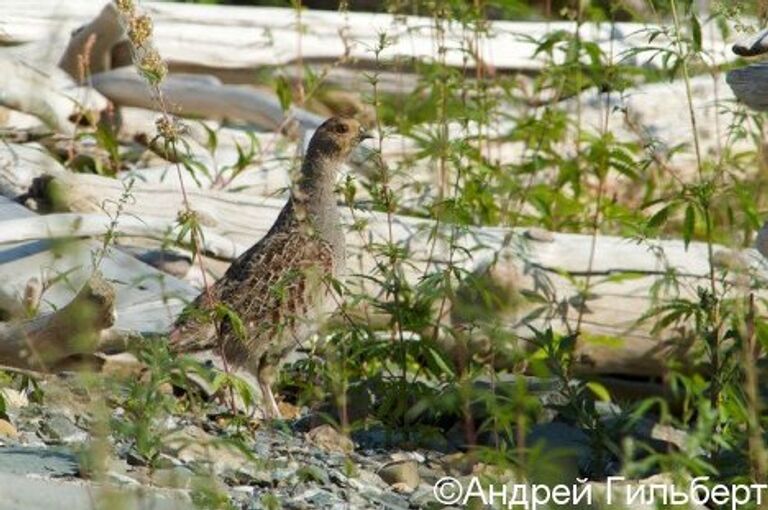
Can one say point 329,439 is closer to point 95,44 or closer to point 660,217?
point 660,217

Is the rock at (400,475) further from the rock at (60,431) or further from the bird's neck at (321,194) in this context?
→ the bird's neck at (321,194)

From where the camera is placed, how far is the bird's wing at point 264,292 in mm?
7695

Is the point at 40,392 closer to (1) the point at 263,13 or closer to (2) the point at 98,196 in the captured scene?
(2) the point at 98,196

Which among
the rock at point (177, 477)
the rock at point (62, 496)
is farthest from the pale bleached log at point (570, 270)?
the rock at point (62, 496)

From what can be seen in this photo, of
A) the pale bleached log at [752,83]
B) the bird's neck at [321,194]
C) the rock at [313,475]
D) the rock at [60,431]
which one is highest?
the pale bleached log at [752,83]

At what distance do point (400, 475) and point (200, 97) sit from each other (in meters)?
4.89

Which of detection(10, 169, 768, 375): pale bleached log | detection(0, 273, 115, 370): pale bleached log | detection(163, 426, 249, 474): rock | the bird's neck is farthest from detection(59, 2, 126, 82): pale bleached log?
detection(163, 426, 249, 474): rock

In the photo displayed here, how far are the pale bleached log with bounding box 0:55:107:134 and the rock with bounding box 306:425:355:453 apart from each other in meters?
3.22

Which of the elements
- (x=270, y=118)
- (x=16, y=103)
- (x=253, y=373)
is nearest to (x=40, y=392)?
(x=253, y=373)

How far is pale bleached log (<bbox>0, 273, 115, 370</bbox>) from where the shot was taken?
260 inches

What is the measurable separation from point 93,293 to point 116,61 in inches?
208

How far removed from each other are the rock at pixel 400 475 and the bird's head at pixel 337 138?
1969mm

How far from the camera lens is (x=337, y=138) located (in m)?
8.53

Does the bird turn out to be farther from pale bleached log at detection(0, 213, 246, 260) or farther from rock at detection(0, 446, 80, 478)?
rock at detection(0, 446, 80, 478)
